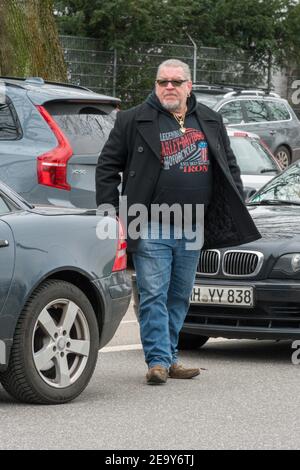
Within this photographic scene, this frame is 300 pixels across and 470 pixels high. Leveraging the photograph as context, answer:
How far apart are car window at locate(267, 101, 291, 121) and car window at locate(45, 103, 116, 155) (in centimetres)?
1403

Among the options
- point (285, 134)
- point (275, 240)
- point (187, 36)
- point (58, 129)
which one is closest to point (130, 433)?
point (275, 240)

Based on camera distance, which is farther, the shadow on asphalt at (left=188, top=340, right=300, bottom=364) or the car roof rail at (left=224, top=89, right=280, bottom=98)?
the car roof rail at (left=224, top=89, right=280, bottom=98)

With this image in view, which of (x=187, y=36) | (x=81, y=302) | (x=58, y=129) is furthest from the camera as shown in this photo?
(x=187, y=36)

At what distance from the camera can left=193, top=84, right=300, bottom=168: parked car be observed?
25.2 m

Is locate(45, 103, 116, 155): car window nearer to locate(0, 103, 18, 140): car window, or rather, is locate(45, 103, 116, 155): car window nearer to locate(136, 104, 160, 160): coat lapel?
locate(0, 103, 18, 140): car window

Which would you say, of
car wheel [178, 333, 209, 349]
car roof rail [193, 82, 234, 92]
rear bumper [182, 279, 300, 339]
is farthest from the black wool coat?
car roof rail [193, 82, 234, 92]

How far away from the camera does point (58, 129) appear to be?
12.5 m

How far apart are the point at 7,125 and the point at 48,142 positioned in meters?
0.38

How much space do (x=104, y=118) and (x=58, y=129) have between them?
721 mm

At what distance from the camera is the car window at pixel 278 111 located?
88.2ft

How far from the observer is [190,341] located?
1027 cm

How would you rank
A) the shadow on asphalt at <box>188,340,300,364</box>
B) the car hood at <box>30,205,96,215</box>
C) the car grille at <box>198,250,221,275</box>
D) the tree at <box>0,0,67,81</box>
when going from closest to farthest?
1. the car hood at <box>30,205,96,215</box>
2. the car grille at <box>198,250,221,275</box>
3. the shadow on asphalt at <box>188,340,300,364</box>
4. the tree at <box>0,0,67,81</box>

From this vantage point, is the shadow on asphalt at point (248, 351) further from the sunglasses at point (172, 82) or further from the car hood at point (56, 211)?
the sunglasses at point (172, 82)

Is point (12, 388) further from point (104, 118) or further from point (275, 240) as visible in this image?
point (104, 118)
